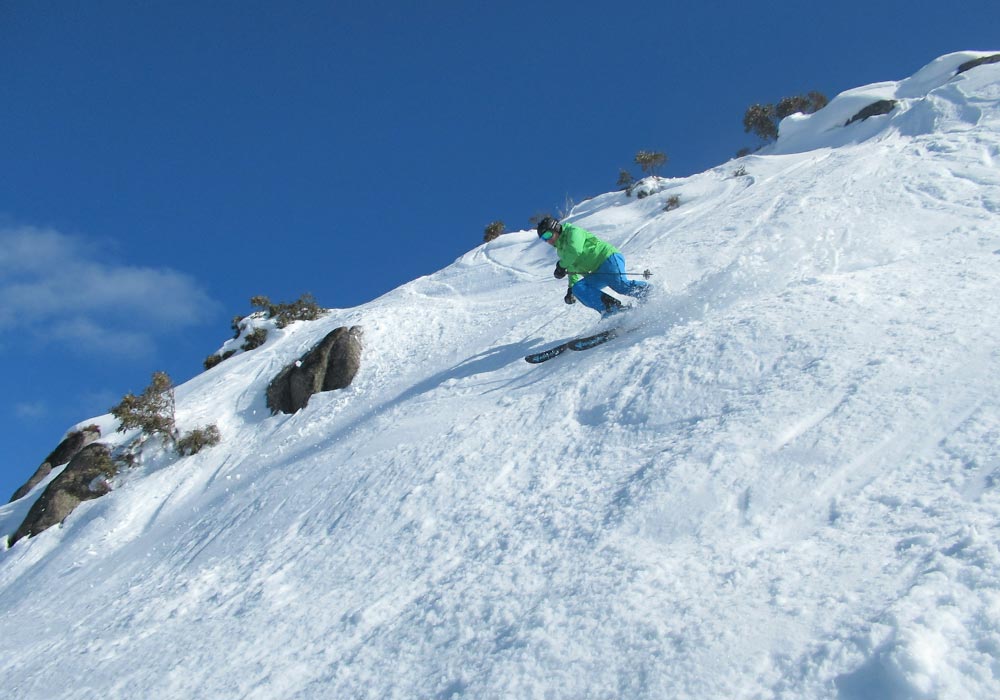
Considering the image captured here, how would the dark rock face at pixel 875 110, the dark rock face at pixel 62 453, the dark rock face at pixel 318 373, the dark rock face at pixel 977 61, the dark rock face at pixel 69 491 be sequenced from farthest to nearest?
the dark rock face at pixel 875 110 < the dark rock face at pixel 977 61 < the dark rock face at pixel 62 453 < the dark rock face at pixel 318 373 < the dark rock face at pixel 69 491

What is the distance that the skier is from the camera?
941 centimetres

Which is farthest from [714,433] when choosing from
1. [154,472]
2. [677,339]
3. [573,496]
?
[154,472]

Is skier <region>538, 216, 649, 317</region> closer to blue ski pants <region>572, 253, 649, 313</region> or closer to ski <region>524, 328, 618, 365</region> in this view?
blue ski pants <region>572, 253, 649, 313</region>

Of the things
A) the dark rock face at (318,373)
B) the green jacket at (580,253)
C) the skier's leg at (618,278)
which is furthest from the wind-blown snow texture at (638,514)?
the green jacket at (580,253)

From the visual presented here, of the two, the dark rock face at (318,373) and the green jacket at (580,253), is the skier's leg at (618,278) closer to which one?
the green jacket at (580,253)

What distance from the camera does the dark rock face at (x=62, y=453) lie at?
15.7m

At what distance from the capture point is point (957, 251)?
7219 mm

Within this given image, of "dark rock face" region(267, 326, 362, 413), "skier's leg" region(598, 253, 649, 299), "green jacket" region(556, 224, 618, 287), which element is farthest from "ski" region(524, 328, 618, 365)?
"dark rock face" region(267, 326, 362, 413)

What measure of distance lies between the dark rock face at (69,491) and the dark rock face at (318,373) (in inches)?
134

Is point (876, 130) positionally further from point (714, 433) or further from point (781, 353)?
point (714, 433)

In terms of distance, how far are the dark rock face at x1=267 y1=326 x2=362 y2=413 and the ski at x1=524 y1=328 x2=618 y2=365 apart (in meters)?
4.62

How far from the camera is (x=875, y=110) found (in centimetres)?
1794

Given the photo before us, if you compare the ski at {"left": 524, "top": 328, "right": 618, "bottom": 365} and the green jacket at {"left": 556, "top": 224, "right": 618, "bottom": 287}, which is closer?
the ski at {"left": 524, "top": 328, "right": 618, "bottom": 365}

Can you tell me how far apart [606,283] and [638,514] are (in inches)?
221
